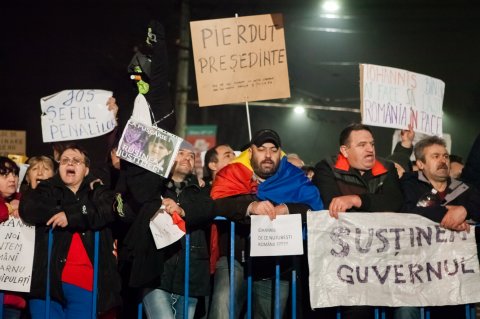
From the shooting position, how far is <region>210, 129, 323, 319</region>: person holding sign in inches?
213

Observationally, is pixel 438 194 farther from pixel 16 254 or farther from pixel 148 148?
pixel 16 254

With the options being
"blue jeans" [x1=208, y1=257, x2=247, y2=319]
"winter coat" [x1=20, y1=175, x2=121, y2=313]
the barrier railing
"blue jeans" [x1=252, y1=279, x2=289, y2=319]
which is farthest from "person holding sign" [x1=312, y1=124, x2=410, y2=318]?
"winter coat" [x1=20, y1=175, x2=121, y2=313]

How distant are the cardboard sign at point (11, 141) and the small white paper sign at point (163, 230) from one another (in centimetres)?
634

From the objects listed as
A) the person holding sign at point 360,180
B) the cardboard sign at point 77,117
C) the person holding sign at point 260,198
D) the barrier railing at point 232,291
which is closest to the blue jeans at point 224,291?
the person holding sign at point 260,198

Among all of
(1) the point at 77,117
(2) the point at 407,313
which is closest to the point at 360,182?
(2) the point at 407,313

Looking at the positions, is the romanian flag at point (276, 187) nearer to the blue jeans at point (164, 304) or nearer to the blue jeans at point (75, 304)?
the blue jeans at point (164, 304)

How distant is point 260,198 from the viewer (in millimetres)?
5590

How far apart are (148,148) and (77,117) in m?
2.78

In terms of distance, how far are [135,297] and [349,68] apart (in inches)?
977

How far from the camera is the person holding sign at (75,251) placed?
543cm

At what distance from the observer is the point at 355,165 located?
5.86 metres

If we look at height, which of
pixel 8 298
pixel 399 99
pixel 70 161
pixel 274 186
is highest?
pixel 399 99

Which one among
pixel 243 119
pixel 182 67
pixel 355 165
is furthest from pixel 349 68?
pixel 355 165

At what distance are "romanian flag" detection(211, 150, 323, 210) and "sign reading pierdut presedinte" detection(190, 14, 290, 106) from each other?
4.85 ft
